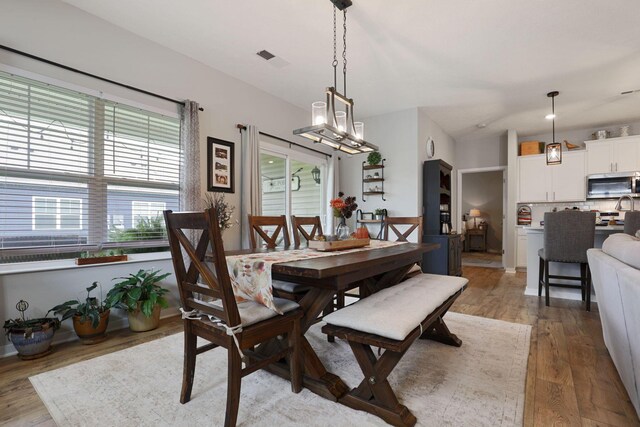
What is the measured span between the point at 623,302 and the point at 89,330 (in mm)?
3553

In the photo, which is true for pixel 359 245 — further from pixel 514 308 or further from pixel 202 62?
pixel 202 62

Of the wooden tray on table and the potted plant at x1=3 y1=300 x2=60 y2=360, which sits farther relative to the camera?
the wooden tray on table

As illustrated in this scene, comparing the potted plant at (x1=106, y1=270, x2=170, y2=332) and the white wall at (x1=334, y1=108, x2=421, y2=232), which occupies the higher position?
the white wall at (x1=334, y1=108, x2=421, y2=232)

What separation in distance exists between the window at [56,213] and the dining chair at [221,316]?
1589mm

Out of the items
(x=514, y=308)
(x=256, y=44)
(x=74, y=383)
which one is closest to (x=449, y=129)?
(x=514, y=308)

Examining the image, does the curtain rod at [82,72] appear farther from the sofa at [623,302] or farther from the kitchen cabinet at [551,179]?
the kitchen cabinet at [551,179]

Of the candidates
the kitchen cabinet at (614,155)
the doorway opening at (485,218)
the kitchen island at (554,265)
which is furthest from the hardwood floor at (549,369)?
the doorway opening at (485,218)

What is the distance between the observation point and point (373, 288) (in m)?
2.62

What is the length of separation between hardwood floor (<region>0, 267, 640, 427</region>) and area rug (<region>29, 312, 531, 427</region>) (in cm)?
8

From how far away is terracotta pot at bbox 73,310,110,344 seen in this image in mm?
2541

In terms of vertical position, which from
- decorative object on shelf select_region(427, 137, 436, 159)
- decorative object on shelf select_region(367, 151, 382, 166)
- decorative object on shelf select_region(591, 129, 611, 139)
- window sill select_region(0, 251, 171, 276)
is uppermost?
decorative object on shelf select_region(591, 129, 611, 139)

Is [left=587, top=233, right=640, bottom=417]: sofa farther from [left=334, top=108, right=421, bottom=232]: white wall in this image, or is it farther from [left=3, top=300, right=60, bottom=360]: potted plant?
[left=3, top=300, right=60, bottom=360]: potted plant

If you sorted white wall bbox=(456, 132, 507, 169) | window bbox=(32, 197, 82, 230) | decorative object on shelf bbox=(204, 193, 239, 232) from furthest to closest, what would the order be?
white wall bbox=(456, 132, 507, 169)
decorative object on shelf bbox=(204, 193, 239, 232)
window bbox=(32, 197, 82, 230)

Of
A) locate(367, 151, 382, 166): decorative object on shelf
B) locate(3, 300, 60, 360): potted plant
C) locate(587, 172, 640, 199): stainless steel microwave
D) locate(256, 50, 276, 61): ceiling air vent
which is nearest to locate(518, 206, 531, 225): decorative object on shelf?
locate(587, 172, 640, 199): stainless steel microwave
